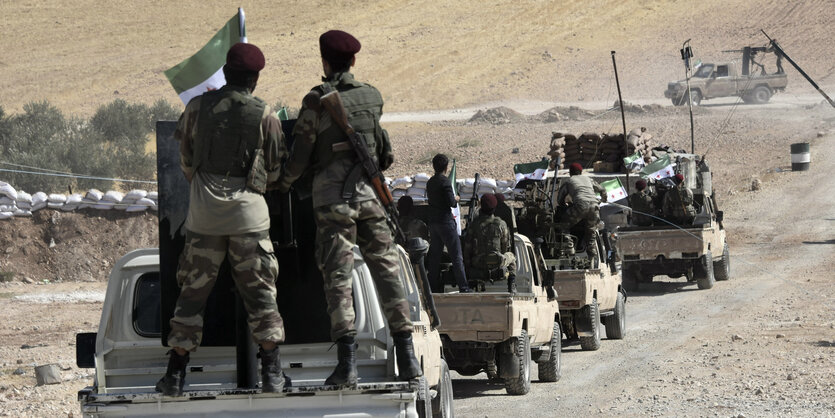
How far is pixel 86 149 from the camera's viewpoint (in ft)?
125

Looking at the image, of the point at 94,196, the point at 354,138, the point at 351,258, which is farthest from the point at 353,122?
the point at 94,196

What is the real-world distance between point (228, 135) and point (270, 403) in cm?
139

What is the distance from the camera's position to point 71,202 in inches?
923

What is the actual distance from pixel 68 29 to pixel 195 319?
203 feet

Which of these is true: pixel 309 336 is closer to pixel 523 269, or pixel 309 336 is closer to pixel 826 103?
pixel 523 269

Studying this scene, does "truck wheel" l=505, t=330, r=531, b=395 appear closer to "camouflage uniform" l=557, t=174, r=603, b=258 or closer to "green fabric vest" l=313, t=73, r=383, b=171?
"camouflage uniform" l=557, t=174, r=603, b=258

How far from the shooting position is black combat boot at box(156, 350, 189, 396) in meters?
6.48

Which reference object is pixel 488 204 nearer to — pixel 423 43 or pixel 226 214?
pixel 226 214

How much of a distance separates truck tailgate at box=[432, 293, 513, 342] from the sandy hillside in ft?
145

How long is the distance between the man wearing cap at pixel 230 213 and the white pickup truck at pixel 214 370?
0.14 metres

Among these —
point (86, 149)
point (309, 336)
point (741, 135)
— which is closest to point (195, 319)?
point (309, 336)

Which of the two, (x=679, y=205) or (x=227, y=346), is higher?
(x=679, y=205)

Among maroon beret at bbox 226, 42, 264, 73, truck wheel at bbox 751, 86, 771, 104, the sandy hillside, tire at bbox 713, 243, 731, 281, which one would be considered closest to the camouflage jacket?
maroon beret at bbox 226, 42, 264, 73

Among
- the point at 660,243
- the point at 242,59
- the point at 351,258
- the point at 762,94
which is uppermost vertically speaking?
the point at 762,94
